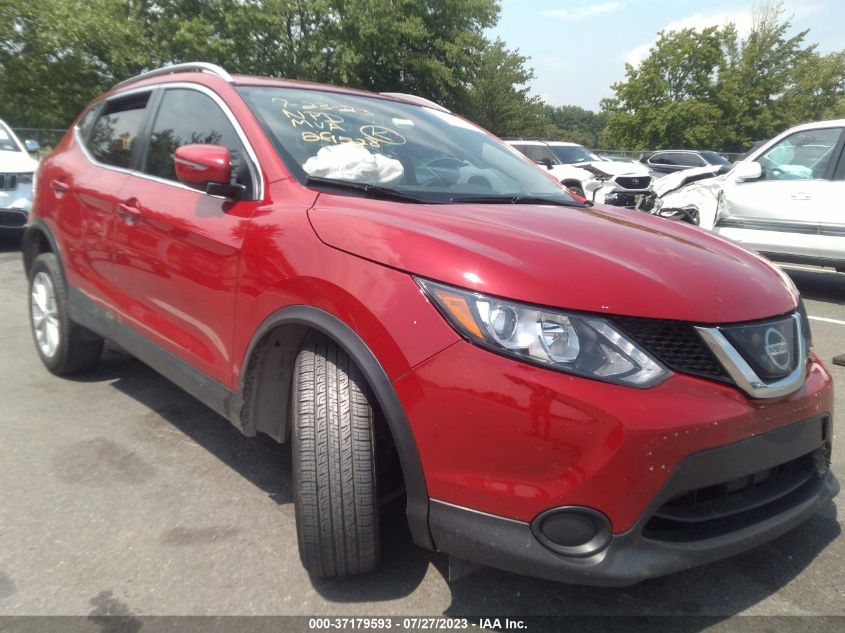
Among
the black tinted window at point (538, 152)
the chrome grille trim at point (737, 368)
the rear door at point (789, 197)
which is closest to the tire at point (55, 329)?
the chrome grille trim at point (737, 368)

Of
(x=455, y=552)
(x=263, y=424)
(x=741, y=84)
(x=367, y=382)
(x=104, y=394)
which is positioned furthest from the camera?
(x=741, y=84)

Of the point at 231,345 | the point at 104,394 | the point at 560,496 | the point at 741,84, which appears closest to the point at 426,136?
the point at 231,345

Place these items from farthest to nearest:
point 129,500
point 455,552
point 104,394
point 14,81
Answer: point 14,81 → point 104,394 → point 129,500 → point 455,552

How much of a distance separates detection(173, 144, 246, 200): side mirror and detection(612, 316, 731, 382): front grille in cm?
152

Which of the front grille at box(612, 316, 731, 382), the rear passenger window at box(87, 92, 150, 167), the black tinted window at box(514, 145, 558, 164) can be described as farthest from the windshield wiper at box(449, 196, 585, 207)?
the black tinted window at box(514, 145, 558, 164)

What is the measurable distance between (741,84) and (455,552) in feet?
157

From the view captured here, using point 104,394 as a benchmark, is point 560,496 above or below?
above

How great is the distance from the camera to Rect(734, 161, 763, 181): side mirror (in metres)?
7.49

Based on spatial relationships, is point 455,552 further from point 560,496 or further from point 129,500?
point 129,500

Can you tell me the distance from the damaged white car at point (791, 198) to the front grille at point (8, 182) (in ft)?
27.7

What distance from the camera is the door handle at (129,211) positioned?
318 centimetres

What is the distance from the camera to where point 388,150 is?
2.94 metres

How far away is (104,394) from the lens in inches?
160

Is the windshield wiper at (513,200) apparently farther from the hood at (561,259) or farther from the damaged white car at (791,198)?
the damaged white car at (791,198)
